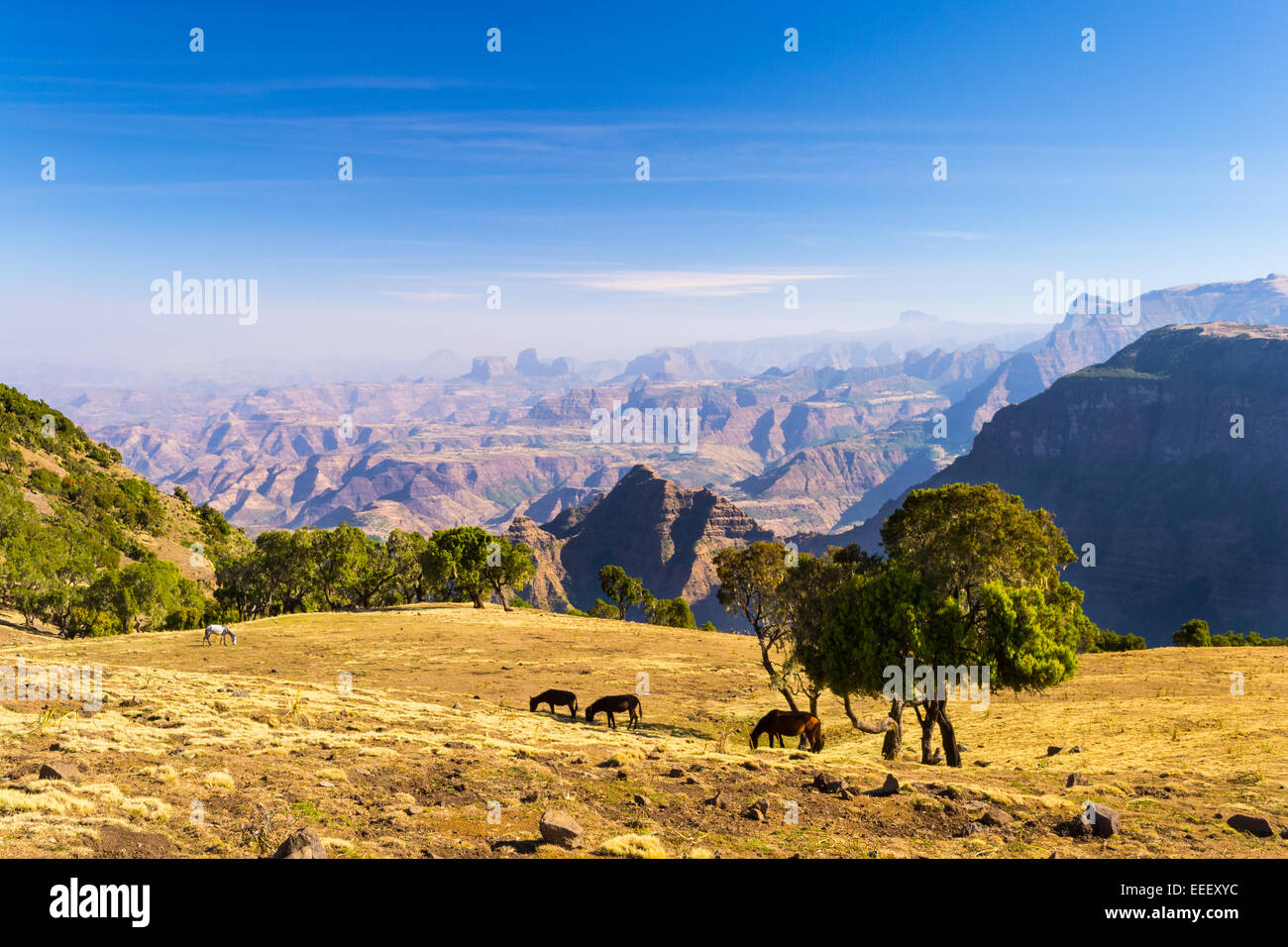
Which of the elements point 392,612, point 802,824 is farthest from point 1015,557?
point 392,612

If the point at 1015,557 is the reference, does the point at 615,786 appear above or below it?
below

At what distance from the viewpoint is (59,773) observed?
55.9 ft

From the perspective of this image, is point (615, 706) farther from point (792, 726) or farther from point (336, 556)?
point (336, 556)

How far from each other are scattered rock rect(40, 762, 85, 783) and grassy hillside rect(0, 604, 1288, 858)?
0.82 feet

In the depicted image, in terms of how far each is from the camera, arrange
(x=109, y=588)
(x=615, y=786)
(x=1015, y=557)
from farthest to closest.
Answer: (x=109, y=588) → (x=1015, y=557) → (x=615, y=786)

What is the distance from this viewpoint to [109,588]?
72.0m

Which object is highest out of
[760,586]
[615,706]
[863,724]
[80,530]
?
[80,530]

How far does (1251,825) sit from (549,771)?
68.1 feet

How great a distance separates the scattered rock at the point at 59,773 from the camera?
16984 mm

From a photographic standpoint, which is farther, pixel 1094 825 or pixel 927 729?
pixel 927 729

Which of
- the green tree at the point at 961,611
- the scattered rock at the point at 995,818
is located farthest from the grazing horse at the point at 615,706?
the scattered rock at the point at 995,818

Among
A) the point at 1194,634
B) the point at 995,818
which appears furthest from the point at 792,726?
the point at 1194,634
